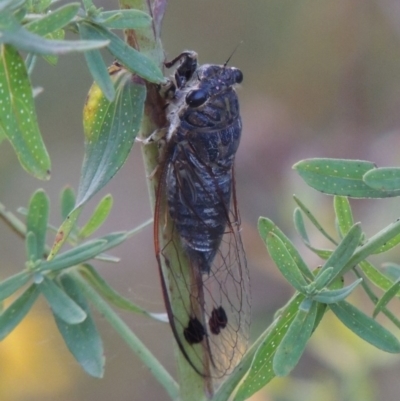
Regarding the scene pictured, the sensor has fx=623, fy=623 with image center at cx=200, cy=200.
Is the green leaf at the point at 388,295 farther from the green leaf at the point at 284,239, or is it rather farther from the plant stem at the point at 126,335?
the plant stem at the point at 126,335

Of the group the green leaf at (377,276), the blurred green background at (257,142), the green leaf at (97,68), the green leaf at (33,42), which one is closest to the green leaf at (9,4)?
the green leaf at (33,42)

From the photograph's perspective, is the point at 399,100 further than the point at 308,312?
Yes

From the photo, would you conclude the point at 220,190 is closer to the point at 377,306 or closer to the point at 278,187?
the point at 377,306

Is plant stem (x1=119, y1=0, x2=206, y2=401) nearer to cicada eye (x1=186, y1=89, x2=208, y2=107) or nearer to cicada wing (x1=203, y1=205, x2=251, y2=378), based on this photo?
cicada wing (x1=203, y1=205, x2=251, y2=378)

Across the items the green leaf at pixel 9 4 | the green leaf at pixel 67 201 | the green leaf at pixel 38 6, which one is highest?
the green leaf at pixel 38 6

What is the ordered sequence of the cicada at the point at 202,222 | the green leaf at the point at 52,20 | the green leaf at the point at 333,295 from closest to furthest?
the green leaf at the point at 52,20
the green leaf at the point at 333,295
the cicada at the point at 202,222

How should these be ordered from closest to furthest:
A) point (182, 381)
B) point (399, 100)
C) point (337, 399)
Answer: point (182, 381)
point (337, 399)
point (399, 100)

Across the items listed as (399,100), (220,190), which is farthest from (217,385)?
(399,100)
